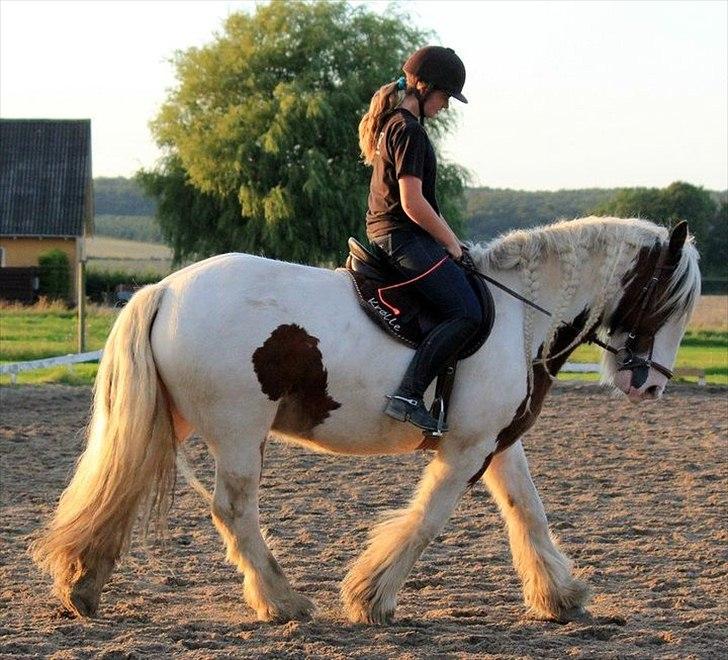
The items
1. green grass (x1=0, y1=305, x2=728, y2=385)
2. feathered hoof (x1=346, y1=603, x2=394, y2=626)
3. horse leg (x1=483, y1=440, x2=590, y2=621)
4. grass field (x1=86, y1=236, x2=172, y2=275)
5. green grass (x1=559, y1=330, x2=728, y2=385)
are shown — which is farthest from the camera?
grass field (x1=86, y1=236, x2=172, y2=275)

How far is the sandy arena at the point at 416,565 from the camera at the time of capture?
15.6ft

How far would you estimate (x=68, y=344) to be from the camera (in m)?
21.4

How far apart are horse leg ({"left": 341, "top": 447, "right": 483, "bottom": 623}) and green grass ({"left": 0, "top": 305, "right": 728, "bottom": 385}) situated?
36.1 feet

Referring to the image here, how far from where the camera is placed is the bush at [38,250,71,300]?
38156 mm

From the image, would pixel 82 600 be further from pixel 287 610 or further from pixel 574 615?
pixel 574 615

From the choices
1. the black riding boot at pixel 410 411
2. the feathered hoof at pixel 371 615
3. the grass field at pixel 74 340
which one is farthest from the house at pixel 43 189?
the black riding boot at pixel 410 411

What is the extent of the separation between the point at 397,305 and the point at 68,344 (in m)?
17.1

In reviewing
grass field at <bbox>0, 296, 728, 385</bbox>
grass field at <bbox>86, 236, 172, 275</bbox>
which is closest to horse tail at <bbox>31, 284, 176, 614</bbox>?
grass field at <bbox>0, 296, 728, 385</bbox>

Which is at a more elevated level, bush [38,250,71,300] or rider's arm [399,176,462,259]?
rider's arm [399,176,462,259]

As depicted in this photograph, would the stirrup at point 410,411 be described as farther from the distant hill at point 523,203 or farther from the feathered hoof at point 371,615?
the distant hill at point 523,203

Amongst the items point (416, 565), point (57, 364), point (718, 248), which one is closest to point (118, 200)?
point (718, 248)

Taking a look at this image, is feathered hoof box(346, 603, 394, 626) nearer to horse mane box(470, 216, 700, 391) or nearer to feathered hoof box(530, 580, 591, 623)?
feathered hoof box(530, 580, 591, 623)

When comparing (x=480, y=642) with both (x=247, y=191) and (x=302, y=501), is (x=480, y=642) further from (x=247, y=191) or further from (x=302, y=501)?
(x=247, y=191)

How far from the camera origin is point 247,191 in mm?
35906
